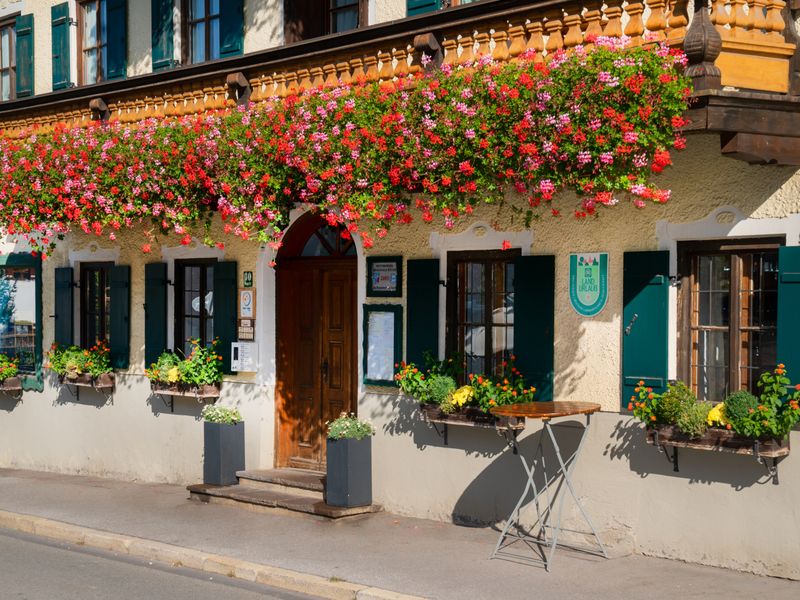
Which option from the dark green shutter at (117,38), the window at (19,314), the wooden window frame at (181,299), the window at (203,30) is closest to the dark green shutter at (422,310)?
the wooden window frame at (181,299)

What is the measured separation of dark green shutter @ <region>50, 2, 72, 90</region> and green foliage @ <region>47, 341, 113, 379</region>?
366 centimetres

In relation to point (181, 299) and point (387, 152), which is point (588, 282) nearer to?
point (387, 152)

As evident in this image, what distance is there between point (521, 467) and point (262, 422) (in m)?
3.54

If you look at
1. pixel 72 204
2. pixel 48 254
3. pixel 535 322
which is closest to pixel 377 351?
pixel 535 322

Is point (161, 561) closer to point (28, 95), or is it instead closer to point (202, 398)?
point (202, 398)

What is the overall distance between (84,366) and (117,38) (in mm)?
4203

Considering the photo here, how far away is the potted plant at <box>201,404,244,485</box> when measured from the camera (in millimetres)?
12984

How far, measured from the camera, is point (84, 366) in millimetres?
15031

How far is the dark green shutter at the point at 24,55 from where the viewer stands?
55.9ft

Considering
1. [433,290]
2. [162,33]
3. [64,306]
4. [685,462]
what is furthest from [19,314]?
[685,462]

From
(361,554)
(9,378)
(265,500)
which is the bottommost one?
(361,554)

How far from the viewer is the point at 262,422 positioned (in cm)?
1327

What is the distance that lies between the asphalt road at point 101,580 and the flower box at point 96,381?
4072mm

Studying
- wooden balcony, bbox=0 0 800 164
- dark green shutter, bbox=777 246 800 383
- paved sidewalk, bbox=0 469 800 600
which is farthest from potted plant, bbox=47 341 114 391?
dark green shutter, bbox=777 246 800 383
